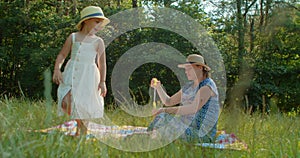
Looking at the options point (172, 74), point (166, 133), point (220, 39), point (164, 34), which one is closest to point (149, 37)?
point (164, 34)

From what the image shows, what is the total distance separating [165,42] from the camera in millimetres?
8250

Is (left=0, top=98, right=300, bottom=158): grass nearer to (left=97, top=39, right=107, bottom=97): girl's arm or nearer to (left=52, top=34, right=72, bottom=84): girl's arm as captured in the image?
(left=52, top=34, right=72, bottom=84): girl's arm

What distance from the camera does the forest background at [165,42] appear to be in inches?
327

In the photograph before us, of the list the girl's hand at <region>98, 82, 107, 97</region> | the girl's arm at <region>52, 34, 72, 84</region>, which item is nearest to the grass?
the girl's arm at <region>52, 34, 72, 84</region>

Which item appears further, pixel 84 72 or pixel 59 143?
pixel 84 72

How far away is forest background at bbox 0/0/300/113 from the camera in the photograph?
8.30 metres

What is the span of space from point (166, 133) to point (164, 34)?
6.09m

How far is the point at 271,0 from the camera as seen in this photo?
11406 mm

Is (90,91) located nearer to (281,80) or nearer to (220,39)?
(220,39)

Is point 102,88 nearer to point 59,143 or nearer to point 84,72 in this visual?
point 84,72

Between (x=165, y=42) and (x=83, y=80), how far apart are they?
190 inches

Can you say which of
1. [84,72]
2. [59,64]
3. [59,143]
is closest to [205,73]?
[84,72]

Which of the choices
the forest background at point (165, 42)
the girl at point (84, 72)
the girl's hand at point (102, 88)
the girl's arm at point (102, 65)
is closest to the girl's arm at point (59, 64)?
the girl at point (84, 72)

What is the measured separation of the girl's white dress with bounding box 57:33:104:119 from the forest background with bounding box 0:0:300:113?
4052 millimetres
